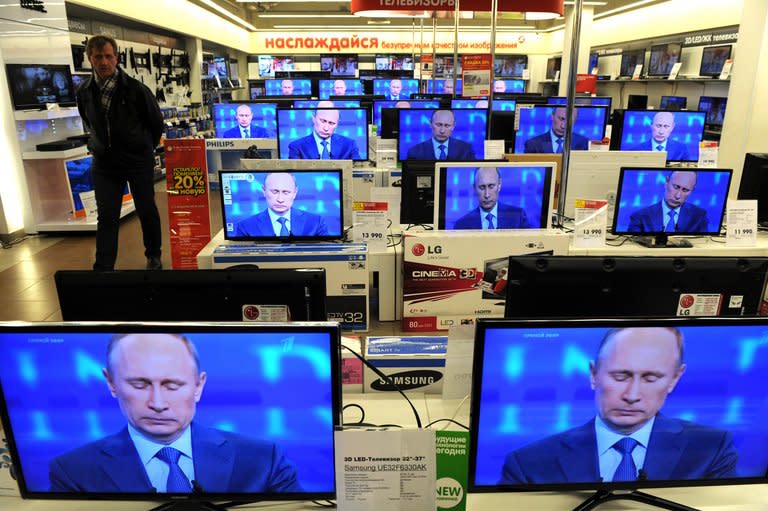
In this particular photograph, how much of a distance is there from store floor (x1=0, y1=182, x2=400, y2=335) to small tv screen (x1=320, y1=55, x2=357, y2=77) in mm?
10743

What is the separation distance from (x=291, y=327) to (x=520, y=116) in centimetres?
579

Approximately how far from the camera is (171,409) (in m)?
1.19

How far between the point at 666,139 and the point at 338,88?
7.11 metres

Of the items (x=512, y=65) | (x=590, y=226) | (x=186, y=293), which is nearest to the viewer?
(x=186, y=293)

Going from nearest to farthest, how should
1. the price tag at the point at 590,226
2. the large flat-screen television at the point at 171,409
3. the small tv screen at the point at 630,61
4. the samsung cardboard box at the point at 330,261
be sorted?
1. the large flat-screen television at the point at 171,409
2. the price tag at the point at 590,226
3. the samsung cardboard box at the point at 330,261
4. the small tv screen at the point at 630,61

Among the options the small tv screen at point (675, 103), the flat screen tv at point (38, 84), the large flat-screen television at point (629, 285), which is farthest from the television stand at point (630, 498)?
the small tv screen at point (675, 103)

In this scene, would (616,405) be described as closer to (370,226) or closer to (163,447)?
(163,447)

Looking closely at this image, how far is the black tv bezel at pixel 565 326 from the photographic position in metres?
1.15

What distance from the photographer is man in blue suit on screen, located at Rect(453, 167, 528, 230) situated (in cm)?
331

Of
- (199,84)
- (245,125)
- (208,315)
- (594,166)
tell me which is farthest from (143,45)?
(208,315)

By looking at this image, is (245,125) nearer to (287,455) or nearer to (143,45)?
(143,45)

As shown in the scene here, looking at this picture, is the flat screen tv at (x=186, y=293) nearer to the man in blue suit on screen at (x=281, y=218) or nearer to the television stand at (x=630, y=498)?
the television stand at (x=630, y=498)

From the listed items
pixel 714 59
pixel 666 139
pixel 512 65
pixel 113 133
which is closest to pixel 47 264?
pixel 113 133

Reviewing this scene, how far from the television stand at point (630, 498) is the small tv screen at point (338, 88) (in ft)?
35.9
